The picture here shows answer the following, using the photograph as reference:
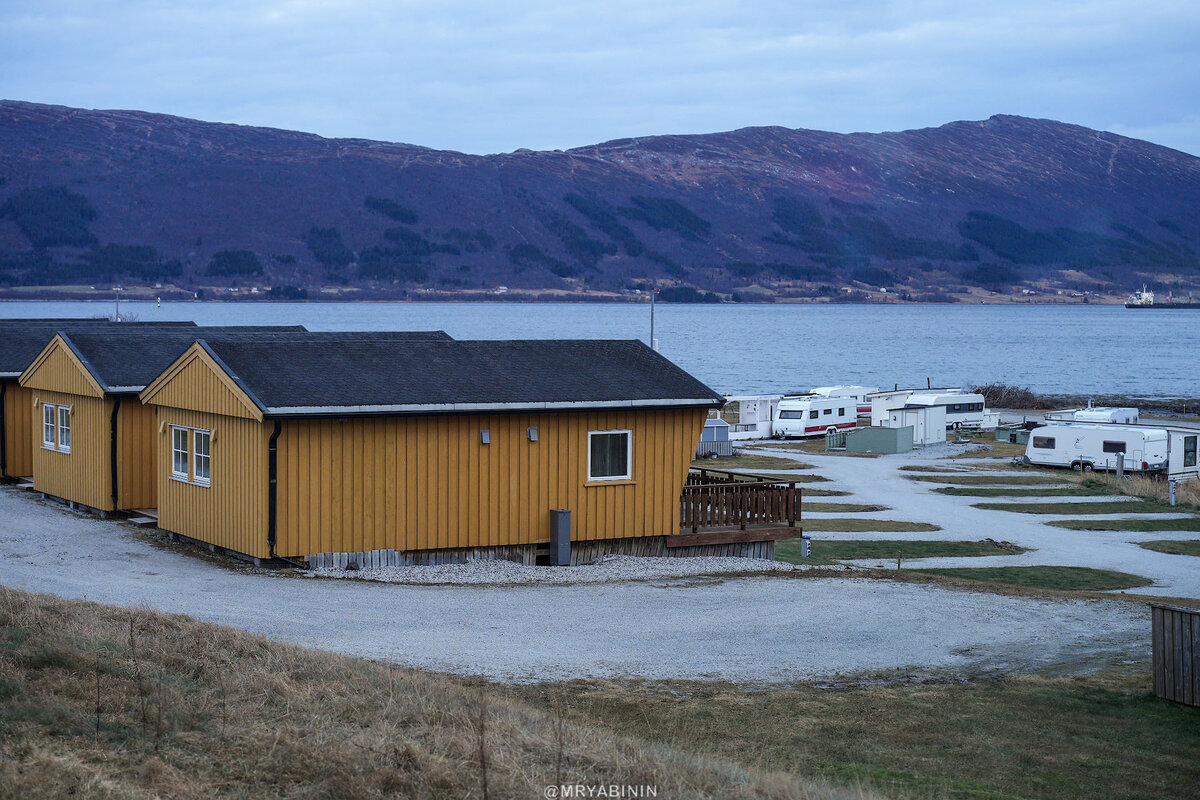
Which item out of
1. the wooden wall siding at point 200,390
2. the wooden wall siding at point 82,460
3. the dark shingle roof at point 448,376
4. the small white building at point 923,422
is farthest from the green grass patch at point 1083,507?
the wooden wall siding at point 82,460

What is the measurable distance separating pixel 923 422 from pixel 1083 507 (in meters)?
19.8

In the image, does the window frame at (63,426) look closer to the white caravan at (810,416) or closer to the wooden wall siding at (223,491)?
the wooden wall siding at (223,491)

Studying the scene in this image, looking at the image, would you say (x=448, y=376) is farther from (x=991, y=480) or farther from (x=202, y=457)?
(x=991, y=480)

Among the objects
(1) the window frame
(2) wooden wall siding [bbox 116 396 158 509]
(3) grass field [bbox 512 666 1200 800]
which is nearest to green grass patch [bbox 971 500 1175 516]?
(2) wooden wall siding [bbox 116 396 158 509]

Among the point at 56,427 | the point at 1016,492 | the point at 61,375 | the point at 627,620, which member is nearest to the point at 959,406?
the point at 1016,492

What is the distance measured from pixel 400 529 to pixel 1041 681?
35.0 feet

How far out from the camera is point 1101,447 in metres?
49.9

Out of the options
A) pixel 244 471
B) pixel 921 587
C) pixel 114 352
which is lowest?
pixel 921 587

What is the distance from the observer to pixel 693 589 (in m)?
20.9

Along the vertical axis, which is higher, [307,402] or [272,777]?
[307,402]

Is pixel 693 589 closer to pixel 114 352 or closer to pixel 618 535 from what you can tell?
pixel 618 535

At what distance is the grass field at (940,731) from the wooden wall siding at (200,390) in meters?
9.20

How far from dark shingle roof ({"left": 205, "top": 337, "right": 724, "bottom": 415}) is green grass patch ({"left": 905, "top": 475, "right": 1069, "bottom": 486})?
2413cm

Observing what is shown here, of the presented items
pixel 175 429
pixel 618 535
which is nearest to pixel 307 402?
pixel 175 429
